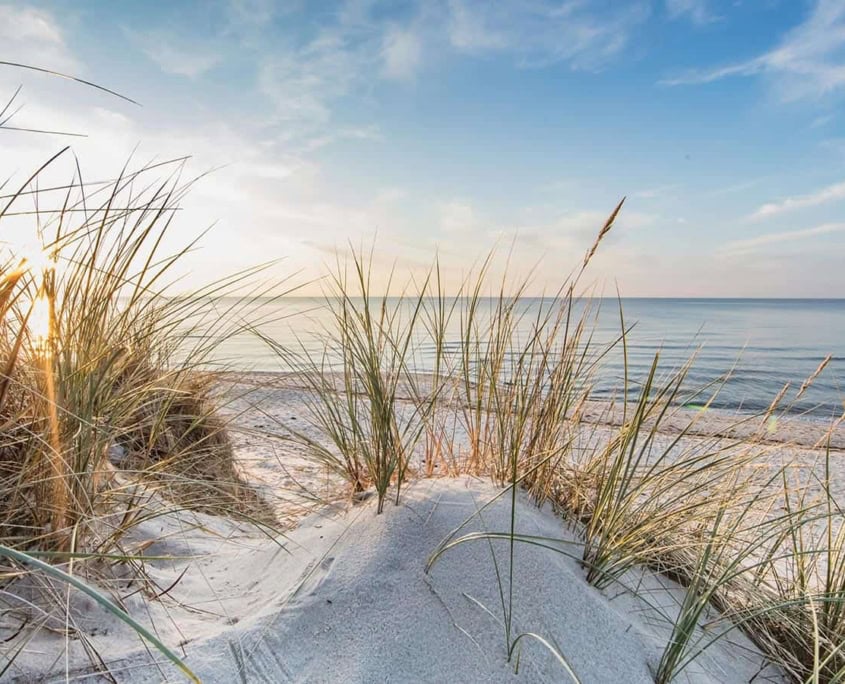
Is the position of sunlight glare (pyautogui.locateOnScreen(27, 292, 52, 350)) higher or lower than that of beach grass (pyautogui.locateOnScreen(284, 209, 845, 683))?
higher

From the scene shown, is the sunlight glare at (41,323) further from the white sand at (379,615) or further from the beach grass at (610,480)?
the beach grass at (610,480)

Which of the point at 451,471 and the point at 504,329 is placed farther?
the point at 504,329

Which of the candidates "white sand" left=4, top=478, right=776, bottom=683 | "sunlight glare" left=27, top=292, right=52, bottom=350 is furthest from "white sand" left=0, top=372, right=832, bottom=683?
"sunlight glare" left=27, top=292, right=52, bottom=350

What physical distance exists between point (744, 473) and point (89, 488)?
2761 millimetres

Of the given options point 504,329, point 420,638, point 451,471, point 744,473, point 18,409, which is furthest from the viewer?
point 744,473

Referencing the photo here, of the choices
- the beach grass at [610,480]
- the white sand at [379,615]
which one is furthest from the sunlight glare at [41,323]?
the beach grass at [610,480]

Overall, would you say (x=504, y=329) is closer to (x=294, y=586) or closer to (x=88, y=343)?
(x=294, y=586)

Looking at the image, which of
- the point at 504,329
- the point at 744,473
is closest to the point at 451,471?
the point at 504,329

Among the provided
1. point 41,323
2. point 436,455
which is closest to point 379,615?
point 436,455

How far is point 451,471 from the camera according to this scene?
1.83 metres

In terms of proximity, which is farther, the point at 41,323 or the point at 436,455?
the point at 436,455

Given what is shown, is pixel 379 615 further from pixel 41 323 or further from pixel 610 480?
pixel 41 323

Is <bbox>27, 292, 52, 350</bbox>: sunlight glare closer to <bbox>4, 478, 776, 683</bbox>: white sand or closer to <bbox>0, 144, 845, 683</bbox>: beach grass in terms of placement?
<bbox>0, 144, 845, 683</bbox>: beach grass

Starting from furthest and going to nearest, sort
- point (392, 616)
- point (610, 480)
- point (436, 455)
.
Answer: point (436, 455) < point (610, 480) < point (392, 616)
